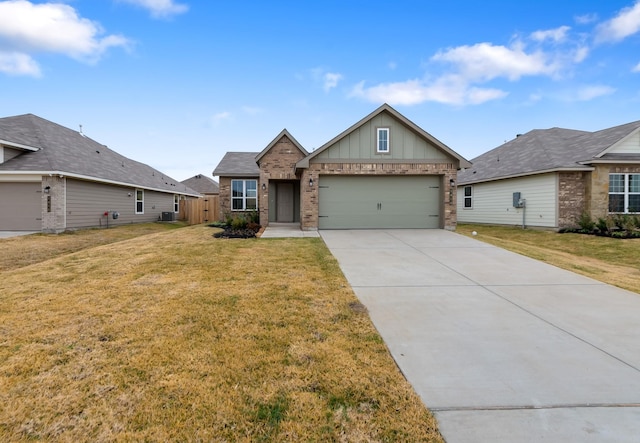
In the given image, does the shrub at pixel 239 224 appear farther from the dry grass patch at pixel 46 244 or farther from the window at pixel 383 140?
the window at pixel 383 140

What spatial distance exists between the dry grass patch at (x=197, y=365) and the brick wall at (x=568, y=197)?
47.5 ft

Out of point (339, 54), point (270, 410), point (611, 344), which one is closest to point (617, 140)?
point (339, 54)

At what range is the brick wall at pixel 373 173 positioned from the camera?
41.8 ft

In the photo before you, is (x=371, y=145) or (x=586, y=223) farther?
(x=586, y=223)

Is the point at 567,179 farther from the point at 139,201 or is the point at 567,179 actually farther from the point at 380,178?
the point at 139,201

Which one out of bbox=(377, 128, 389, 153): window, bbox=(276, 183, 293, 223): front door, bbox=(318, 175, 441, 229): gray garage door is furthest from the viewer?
bbox=(276, 183, 293, 223): front door

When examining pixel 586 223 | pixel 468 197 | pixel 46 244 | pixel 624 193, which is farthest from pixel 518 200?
pixel 46 244

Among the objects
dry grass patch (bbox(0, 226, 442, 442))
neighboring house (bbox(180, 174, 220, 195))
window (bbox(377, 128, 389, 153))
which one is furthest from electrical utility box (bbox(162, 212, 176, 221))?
neighboring house (bbox(180, 174, 220, 195))

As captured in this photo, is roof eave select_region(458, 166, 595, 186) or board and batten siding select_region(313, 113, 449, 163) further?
roof eave select_region(458, 166, 595, 186)

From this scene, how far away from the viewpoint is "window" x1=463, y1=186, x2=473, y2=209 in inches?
820

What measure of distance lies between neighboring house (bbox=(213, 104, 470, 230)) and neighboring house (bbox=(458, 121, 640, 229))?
5.83 m

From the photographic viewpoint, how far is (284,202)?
17.2 m

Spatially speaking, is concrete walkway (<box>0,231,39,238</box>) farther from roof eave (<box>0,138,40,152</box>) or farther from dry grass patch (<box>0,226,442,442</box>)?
dry grass patch (<box>0,226,442,442</box>)

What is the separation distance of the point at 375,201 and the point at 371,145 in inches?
96.0
